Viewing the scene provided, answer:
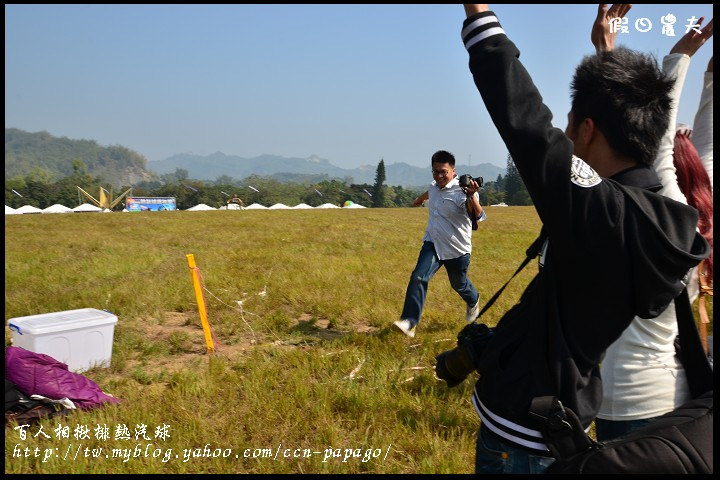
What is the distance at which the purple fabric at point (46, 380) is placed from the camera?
411cm

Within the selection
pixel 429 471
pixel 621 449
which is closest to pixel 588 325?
pixel 621 449

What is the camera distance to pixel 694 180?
2191mm

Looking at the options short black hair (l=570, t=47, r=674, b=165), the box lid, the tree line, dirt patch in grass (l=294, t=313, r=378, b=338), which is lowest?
dirt patch in grass (l=294, t=313, r=378, b=338)

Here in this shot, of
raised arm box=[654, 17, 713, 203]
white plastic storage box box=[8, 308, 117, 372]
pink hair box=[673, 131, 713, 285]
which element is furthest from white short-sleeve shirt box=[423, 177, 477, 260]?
pink hair box=[673, 131, 713, 285]

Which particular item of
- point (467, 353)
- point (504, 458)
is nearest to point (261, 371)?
point (467, 353)

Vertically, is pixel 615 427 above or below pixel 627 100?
below

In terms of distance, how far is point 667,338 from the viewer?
1.92 meters

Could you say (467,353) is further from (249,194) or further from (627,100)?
(249,194)

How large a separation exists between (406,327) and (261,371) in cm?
182

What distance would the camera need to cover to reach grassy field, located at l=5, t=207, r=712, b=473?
142 inches

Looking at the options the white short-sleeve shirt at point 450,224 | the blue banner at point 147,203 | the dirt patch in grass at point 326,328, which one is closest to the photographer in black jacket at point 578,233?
Result: the white short-sleeve shirt at point 450,224

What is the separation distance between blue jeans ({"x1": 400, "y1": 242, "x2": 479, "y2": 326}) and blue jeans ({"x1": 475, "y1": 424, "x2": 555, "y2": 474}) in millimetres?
4324

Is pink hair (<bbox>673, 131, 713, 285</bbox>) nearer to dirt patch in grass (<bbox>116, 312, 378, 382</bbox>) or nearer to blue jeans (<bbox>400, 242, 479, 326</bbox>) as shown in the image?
blue jeans (<bbox>400, 242, 479, 326</bbox>)

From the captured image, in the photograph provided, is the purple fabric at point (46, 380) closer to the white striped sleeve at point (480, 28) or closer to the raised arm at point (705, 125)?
the white striped sleeve at point (480, 28)
